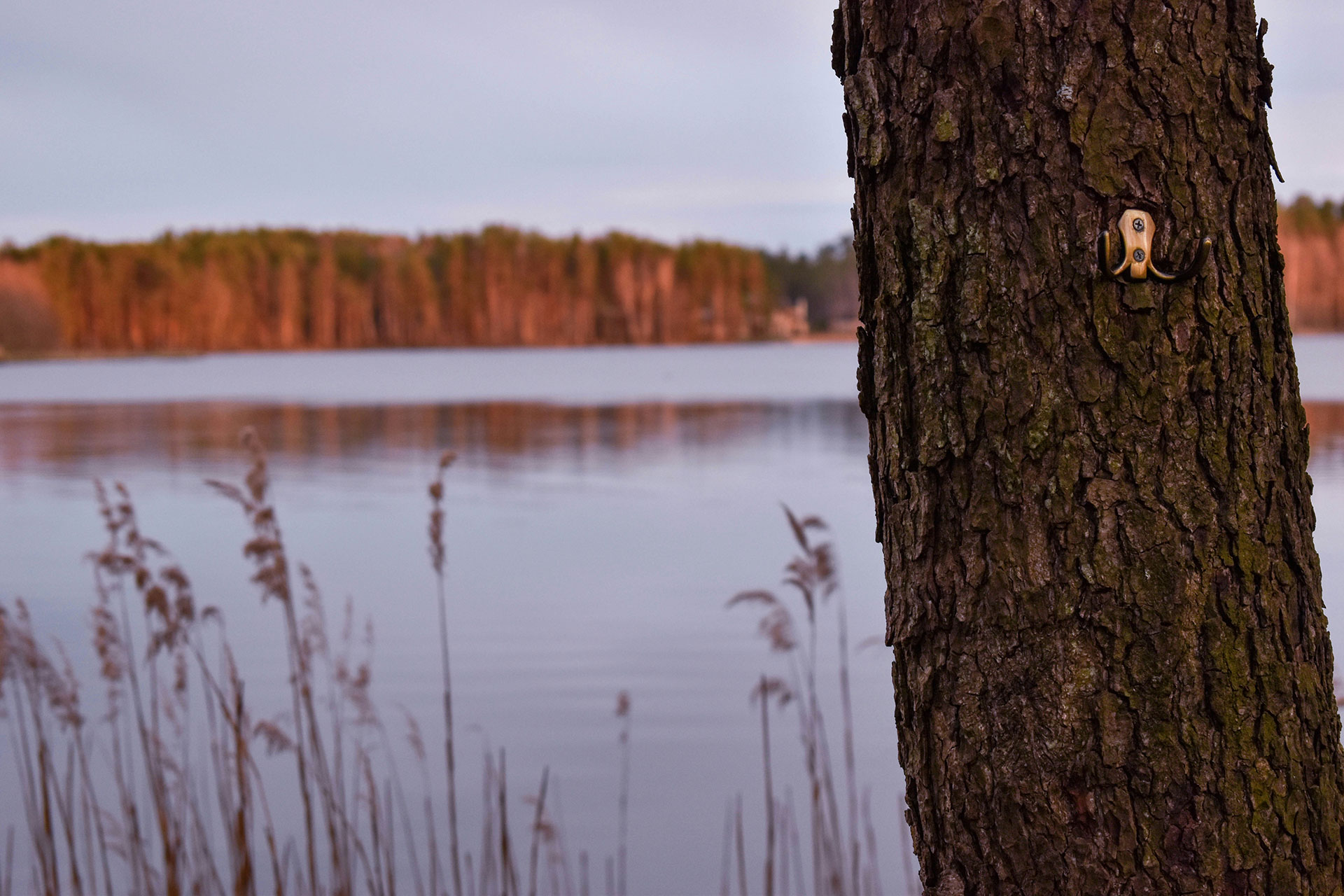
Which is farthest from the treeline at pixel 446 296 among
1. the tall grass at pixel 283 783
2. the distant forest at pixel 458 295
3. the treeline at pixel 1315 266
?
the tall grass at pixel 283 783

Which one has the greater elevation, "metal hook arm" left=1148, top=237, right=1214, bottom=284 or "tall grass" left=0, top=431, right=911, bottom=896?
"metal hook arm" left=1148, top=237, right=1214, bottom=284

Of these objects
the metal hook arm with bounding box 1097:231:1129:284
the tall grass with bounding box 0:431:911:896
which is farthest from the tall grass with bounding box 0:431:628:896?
the metal hook arm with bounding box 1097:231:1129:284

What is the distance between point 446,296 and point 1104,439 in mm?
74124

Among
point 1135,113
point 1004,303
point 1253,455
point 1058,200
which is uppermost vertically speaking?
point 1135,113

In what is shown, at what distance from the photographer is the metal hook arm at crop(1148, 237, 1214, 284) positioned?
4.64 feet

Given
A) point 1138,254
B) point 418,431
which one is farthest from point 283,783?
point 418,431

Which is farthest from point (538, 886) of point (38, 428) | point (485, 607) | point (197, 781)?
point (38, 428)

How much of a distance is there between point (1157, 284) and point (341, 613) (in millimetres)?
7914

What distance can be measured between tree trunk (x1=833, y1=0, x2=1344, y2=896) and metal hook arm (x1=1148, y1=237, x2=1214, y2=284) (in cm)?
2

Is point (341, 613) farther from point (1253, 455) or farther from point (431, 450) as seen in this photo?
point (431, 450)

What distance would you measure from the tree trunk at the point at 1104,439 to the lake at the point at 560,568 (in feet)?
10.2

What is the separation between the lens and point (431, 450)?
59.6 ft

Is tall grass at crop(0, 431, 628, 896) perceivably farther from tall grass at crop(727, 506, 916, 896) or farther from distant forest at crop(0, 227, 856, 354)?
distant forest at crop(0, 227, 856, 354)

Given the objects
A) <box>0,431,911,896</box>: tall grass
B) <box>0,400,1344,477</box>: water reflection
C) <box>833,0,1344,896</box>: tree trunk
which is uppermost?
<box>833,0,1344,896</box>: tree trunk
